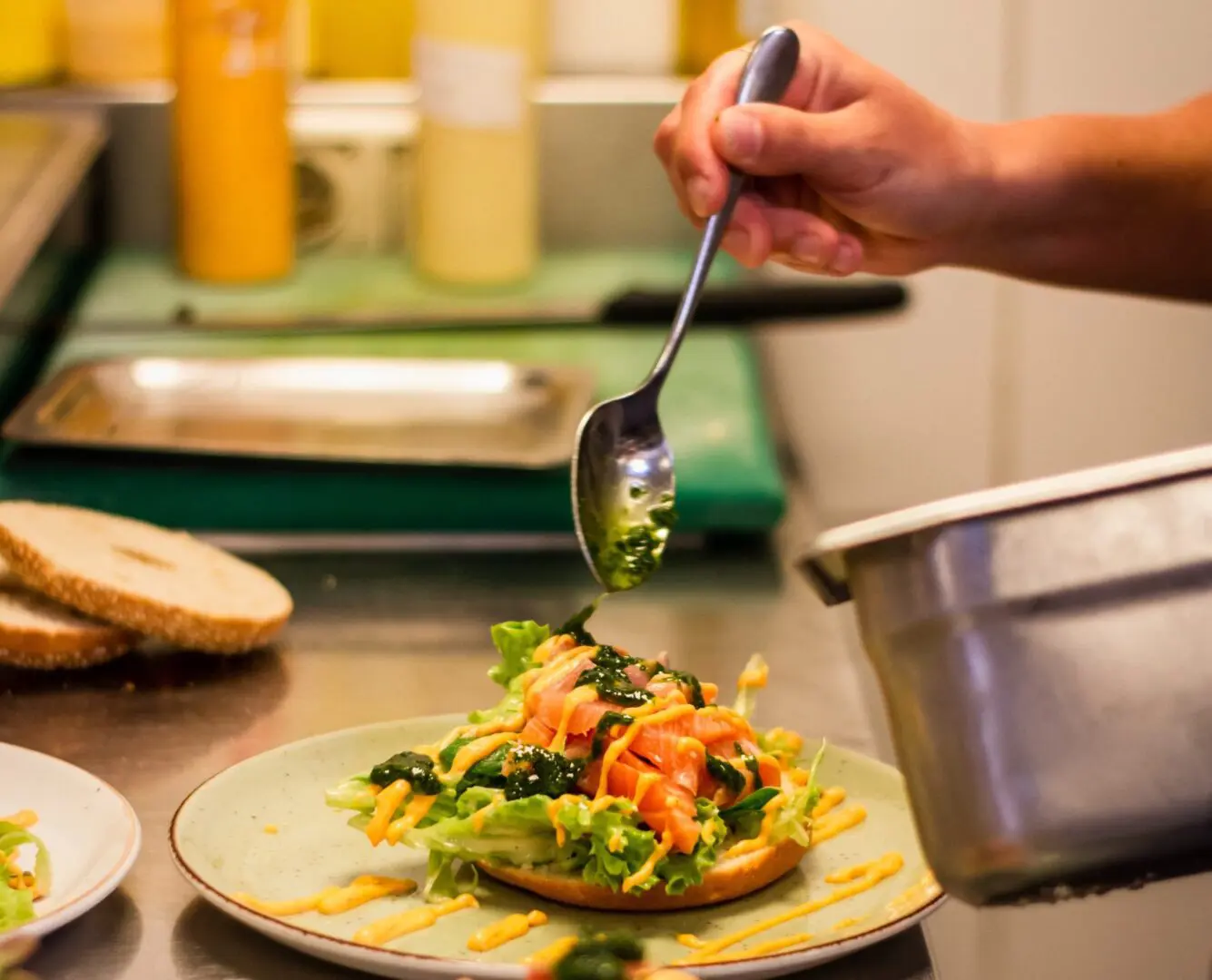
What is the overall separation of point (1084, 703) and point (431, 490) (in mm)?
926

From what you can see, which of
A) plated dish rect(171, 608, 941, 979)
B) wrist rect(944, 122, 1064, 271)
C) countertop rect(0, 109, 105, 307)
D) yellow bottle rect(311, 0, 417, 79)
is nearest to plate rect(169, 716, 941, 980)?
plated dish rect(171, 608, 941, 979)

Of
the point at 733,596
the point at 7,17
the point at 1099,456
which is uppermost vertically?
the point at 7,17

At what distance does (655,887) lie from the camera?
914mm

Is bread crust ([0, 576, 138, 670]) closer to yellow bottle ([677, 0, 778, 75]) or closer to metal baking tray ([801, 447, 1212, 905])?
metal baking tray ([801, 447, 1212, 905])

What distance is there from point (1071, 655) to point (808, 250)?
0.81 meters

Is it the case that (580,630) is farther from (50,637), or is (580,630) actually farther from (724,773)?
(50,637)

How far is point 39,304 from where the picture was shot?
6.76ft

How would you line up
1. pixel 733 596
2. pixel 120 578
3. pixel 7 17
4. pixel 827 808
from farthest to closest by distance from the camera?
pixel 7 17 < pixel 733 596 < pixel 120 578 < pixel 827 808

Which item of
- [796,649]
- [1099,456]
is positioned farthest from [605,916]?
[1099,456]

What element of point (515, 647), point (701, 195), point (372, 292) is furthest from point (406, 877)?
point (372, 292)

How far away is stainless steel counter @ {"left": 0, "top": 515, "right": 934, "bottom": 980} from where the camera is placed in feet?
3.00

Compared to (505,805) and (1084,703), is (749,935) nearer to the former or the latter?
(505,805)

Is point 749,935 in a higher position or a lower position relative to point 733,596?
higher

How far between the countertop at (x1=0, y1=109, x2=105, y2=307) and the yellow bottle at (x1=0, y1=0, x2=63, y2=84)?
0.24 ft
